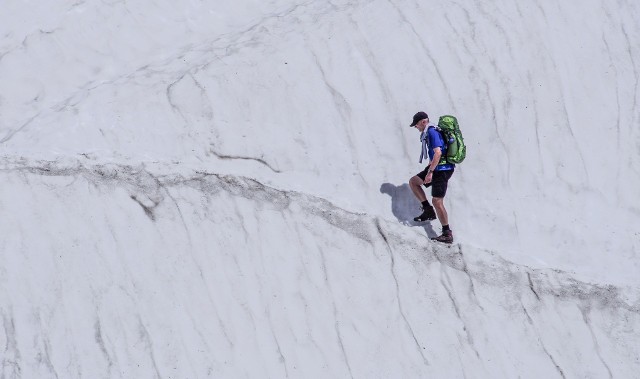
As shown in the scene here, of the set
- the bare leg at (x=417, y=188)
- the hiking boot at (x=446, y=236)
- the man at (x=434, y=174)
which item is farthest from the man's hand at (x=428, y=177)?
the hiking boot at (x=446, y=236)

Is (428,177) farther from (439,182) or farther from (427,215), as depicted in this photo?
(427,215)

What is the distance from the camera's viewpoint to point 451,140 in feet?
31.1

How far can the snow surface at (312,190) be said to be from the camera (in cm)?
892

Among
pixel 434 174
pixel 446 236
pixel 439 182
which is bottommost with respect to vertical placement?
pixel 446 236

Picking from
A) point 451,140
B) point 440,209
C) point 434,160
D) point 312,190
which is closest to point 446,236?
point 440,209

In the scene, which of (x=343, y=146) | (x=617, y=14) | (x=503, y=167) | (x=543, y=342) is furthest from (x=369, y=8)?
(x=543, y=342)

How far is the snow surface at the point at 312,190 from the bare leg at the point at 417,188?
1.70 ft

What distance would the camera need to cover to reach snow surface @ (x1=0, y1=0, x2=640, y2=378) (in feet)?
29.3

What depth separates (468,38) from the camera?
448 inches

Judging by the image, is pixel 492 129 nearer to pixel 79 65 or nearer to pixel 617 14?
pixel 617 14

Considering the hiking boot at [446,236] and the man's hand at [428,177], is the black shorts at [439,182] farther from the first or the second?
the hiking boot at [446,236]

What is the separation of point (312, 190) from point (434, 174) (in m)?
1.58

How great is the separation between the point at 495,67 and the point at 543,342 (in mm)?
4039

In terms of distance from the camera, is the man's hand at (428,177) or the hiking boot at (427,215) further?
the hiking boot at (427,215)
